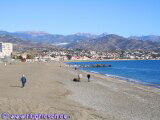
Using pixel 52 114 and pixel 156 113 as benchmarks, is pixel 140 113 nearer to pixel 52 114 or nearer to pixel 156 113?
pixel 156 113

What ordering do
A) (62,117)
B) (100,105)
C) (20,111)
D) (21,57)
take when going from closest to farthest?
1. (62,117)
2. (20,111)
3. (100,105)
4. (21,57)

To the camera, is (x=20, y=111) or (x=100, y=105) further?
(x=100, y=105)

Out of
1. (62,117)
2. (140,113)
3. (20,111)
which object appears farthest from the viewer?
(140,113)

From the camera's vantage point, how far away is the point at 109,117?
54.2 ft

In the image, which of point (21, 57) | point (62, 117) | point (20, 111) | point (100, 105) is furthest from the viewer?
point (21, 57)

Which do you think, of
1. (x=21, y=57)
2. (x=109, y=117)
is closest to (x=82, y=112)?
(x=109, y=117)

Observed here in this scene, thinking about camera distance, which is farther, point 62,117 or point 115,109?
point 115,109

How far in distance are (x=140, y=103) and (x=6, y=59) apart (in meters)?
125

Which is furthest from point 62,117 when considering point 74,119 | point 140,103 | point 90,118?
point 140,103

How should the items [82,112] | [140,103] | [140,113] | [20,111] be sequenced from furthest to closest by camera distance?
1. [140,103]
2. [140,113]
3. [82,112]
4. [20,111]

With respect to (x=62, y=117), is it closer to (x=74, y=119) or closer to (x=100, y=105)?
(x=74, y=119)

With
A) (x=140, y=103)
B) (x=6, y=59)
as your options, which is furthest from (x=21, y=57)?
(x=140, y=103)

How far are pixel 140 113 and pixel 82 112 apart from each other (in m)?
3.76

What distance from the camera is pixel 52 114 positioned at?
15312 millimetres
